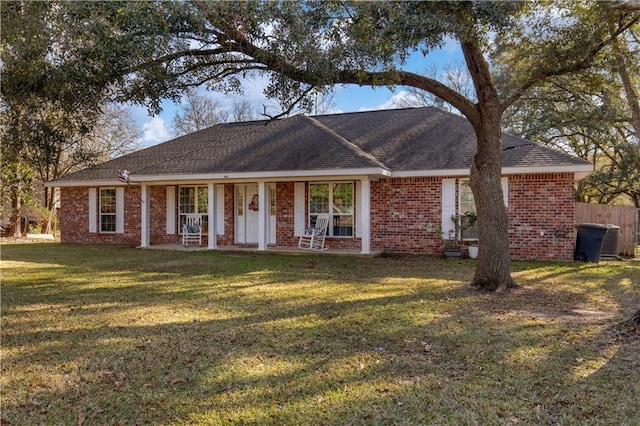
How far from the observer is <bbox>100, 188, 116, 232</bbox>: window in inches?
659

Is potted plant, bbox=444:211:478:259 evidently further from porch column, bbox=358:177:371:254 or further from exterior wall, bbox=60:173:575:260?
porch column, bbox=358:177:371:254

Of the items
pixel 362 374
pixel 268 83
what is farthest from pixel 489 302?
pixel 268 83

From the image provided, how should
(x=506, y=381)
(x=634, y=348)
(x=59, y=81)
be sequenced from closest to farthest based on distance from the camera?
1. (x=506, y=381)
2. (x=634, y=348)
3. (x=59, y=81)

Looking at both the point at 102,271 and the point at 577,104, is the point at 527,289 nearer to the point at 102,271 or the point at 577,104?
the point at 102,271

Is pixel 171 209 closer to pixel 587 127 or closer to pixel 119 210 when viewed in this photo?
pixel 119 210

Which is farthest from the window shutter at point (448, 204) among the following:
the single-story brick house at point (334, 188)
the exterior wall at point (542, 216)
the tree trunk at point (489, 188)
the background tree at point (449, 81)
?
the background tree at point (449, 81)

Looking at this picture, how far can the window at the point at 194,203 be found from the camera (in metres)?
15.4

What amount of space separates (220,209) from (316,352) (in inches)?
450

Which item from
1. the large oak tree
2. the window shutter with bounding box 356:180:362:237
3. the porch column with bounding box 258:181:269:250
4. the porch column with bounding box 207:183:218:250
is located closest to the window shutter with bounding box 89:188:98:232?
the porch column with bounding box 207:183:218:250

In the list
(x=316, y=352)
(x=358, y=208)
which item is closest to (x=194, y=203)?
(x=358, y=208)

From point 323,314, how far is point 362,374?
2.11 meters

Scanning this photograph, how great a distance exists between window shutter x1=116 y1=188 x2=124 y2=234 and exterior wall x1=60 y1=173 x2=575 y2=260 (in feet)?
2.48

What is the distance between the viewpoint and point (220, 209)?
15.3 m

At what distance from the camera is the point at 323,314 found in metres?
5.96
